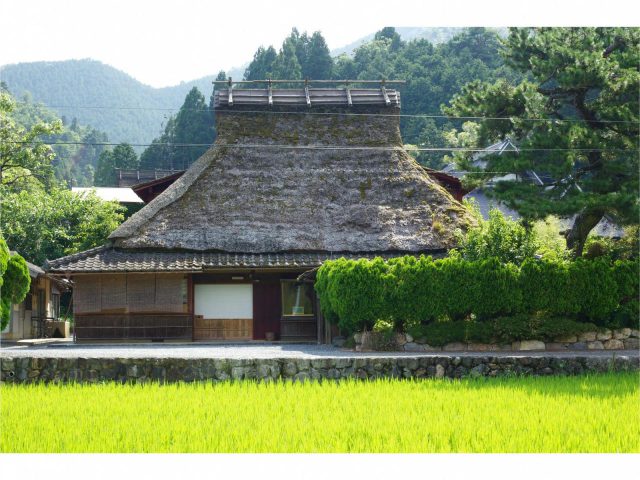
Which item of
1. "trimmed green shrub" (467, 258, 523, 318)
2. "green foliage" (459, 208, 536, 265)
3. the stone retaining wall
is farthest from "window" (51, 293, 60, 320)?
"trimmed green shrub" (467, 258, 523, 318)

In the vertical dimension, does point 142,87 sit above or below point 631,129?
above

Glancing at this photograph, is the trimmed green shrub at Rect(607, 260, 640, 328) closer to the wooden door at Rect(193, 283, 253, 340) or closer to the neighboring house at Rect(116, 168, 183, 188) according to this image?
the wooden door at Rect(193, 283, 253, 340)

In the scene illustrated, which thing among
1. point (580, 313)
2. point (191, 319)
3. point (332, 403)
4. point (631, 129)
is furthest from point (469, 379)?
point (191, 319)

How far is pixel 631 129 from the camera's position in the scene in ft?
57.4

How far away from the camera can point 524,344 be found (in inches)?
682

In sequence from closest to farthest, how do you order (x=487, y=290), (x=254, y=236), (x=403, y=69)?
(x=487, y=290) < (x=254, y=236) < (x=403, y=69)

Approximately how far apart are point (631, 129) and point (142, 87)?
119 metres

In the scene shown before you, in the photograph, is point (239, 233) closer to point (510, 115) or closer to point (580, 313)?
point (510, 115)

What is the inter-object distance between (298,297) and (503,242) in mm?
7325

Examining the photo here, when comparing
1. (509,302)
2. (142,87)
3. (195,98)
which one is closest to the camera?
(509,302)

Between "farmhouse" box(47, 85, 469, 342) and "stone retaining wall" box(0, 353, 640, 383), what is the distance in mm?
7256

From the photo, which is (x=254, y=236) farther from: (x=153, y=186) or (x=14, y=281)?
(x=14, y=281)

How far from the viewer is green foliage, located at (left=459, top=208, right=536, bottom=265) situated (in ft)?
60.7

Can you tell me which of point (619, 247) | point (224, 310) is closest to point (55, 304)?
point (224, 310)
